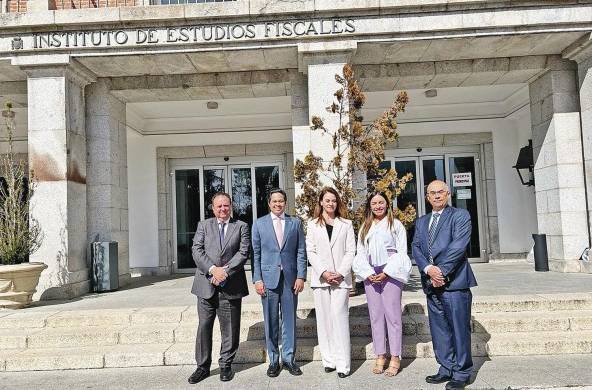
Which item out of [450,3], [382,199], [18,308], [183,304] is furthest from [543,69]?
[18,308]

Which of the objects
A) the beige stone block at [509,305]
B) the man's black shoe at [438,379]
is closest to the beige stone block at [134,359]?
the man's black shoe at [438,379]

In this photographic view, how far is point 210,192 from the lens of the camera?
41.0 feet

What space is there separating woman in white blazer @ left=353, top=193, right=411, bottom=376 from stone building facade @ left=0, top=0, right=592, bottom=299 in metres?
3.30

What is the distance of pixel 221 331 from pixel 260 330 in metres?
1.12

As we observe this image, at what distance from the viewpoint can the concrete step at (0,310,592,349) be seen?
5.63m

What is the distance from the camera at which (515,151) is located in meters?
12.0

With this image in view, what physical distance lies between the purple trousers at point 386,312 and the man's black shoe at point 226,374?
150 centimetres

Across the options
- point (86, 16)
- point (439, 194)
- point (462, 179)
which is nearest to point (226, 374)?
point (439, 194)

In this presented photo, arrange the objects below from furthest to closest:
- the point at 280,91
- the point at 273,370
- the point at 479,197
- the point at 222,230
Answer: the point at 479,197 < the point at 280,91 < the point at 222,230 < the point at 273,370

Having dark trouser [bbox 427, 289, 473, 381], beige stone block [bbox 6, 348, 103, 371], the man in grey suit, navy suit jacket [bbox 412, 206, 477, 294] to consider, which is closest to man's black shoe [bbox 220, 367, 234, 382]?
the man in grey suit

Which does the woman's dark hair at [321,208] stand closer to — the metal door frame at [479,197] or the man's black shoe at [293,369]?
the man's black shoe at [293,369]

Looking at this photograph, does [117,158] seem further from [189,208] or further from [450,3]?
[450,3]

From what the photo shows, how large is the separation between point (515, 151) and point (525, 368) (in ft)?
27.8

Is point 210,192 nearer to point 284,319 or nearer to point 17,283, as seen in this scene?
point 17,283
